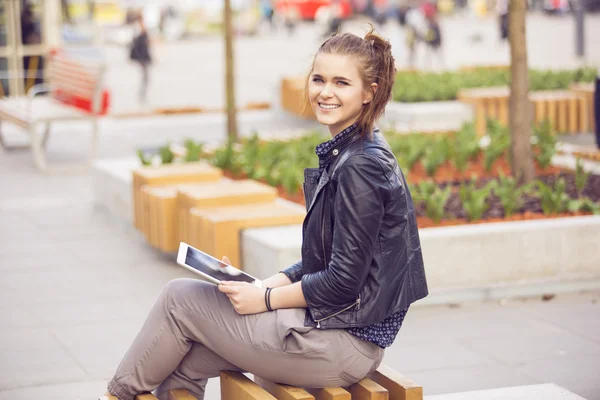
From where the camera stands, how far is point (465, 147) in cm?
902

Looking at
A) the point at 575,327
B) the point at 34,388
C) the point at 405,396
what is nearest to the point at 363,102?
the point at 405,396

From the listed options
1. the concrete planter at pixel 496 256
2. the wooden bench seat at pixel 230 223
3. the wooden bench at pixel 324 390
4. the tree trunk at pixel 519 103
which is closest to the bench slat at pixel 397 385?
the wooden bench at pixel 324 390

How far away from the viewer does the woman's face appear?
11.8 ft

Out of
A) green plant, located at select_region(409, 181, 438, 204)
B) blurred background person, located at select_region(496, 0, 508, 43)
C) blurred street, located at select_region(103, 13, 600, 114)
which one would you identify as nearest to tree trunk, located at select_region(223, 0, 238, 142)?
green plant, located at select_region(409, 181, 438, 204)

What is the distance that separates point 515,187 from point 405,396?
457cm

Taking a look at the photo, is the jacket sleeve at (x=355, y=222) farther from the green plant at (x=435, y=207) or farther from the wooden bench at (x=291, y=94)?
the wooden bench at (x=291, y=94)

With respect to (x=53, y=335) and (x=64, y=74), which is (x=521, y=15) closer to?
(x=53, y=335)

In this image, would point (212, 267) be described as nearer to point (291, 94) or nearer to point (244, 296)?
point (244, 296)

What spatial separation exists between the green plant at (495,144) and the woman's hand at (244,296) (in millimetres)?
5388

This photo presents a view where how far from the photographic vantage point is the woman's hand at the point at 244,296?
3576 millimetres

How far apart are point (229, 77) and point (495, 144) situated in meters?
3.14

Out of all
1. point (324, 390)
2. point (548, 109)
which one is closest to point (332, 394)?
point (324, 390)

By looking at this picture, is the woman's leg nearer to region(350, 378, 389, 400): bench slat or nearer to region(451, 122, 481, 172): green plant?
region(350, 378, 389, 400): bench slat

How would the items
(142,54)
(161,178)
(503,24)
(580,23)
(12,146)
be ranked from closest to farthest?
(161,178), (12,146), (142,54), (580,23), (503,24)
